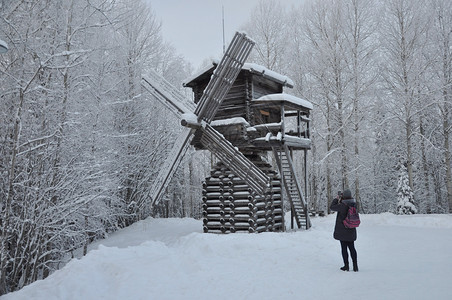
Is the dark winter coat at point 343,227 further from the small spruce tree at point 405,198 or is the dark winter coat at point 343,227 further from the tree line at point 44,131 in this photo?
the small spruce tree at point 405,198

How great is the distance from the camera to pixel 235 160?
14.1 meters

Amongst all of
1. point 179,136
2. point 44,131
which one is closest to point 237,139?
point 179,136

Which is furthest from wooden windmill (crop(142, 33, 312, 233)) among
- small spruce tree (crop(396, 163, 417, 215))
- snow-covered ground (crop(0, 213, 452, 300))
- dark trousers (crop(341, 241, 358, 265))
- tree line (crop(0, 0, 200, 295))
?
small spruce tree (crop(396, 163, 417, 215))

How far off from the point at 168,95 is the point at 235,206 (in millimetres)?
5932

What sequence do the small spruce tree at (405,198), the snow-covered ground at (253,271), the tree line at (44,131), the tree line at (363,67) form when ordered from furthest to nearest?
the small spruce tree at (405,198)
the tree line at (363,67)
the tree line at (44,131)
the snow-covered ground at (253,271)

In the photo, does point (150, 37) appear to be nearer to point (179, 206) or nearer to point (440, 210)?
point (179, 206)

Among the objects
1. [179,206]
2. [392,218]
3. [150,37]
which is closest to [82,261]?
[392,218]

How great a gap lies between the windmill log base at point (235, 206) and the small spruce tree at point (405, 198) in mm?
9652

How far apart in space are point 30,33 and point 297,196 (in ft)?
41.7

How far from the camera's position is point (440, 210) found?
90.9 ft

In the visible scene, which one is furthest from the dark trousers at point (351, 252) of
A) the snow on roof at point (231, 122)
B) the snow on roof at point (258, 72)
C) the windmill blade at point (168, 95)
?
the windmill blade at point (168, 95)

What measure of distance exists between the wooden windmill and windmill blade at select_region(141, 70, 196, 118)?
0.05 metres

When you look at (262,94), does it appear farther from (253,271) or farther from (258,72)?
(253,271)

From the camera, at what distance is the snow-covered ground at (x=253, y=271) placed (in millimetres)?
6051
